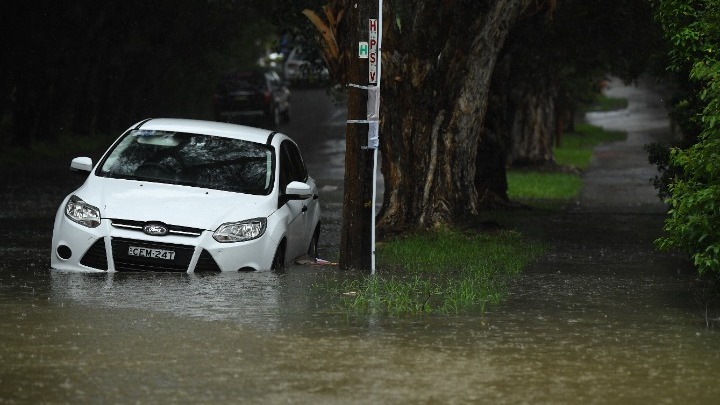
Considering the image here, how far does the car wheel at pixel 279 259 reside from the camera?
14.8m

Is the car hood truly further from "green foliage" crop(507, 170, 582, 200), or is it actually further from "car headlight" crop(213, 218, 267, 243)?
"green foliage" crop(507, 170, 582, 200)

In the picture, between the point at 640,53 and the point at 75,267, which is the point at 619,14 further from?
the point at 75,267

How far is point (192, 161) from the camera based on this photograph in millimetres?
15648

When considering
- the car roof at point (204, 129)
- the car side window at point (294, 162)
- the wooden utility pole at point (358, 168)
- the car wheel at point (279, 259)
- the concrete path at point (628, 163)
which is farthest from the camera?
the concrete path at point (628, 163)

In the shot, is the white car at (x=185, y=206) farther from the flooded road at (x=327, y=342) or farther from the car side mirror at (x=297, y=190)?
the flooded road at (x=327, y=342)

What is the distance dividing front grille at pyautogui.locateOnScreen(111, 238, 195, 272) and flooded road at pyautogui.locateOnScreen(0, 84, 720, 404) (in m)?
0.13

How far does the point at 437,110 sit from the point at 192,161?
5532 millimetres

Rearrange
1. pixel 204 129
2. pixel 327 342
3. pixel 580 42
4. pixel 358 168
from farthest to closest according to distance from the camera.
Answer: pixel 580 42 → pixel 204 129 → pixel 358 168 → pixel 327 342

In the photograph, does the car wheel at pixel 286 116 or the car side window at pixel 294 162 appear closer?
the car side window at pixel 294 162

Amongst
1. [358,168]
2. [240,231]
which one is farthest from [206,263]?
[358,168]

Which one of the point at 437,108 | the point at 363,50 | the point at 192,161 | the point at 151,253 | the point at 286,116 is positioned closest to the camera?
the point at 151,253

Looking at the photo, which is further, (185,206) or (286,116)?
(286,116)

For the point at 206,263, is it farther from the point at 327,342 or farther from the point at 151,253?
the point at 327,342

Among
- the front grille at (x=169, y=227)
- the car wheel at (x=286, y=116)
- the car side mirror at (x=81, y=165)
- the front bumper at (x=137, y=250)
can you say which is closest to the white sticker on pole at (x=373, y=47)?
the front bumper at (x=137, y=250)
